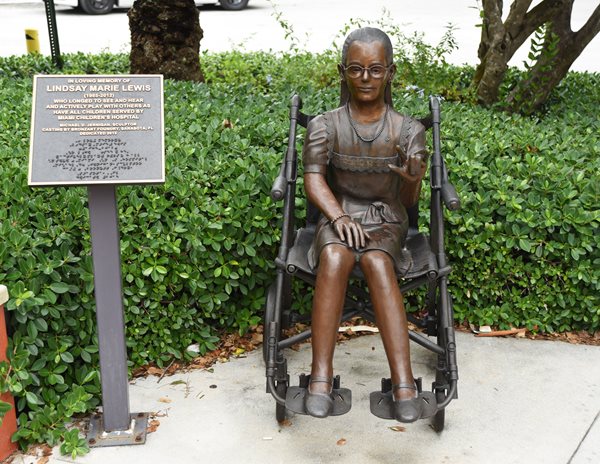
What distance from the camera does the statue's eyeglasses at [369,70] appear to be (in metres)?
3.59

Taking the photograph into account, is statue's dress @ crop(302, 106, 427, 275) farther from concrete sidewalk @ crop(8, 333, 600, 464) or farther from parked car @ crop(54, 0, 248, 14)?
parked car @ crop(54, 0, 248, 14)

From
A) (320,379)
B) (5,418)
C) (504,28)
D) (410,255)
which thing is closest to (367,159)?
(410,255)

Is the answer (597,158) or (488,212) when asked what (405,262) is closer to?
(488,212)

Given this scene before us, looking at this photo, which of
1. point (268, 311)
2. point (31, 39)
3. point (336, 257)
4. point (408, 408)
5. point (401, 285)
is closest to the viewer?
point (408, 408)

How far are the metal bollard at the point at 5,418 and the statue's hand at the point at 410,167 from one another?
185 centimetres

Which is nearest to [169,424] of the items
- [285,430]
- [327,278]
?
[285,430]

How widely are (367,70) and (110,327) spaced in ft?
5.49

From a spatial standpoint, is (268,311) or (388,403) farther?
(268,311)

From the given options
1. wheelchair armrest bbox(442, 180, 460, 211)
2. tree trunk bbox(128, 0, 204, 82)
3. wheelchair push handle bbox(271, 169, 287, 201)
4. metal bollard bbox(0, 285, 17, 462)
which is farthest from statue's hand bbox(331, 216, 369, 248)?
tree trunk bbox(128, 0, 204, 82)

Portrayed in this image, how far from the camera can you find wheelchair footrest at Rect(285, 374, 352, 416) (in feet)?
11.1

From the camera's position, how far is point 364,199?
12.7 ft

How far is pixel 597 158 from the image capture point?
4934 mm

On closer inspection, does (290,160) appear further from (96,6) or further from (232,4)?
(232,4)

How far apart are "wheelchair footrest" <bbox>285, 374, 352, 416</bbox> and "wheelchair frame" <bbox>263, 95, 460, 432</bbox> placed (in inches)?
0.4
